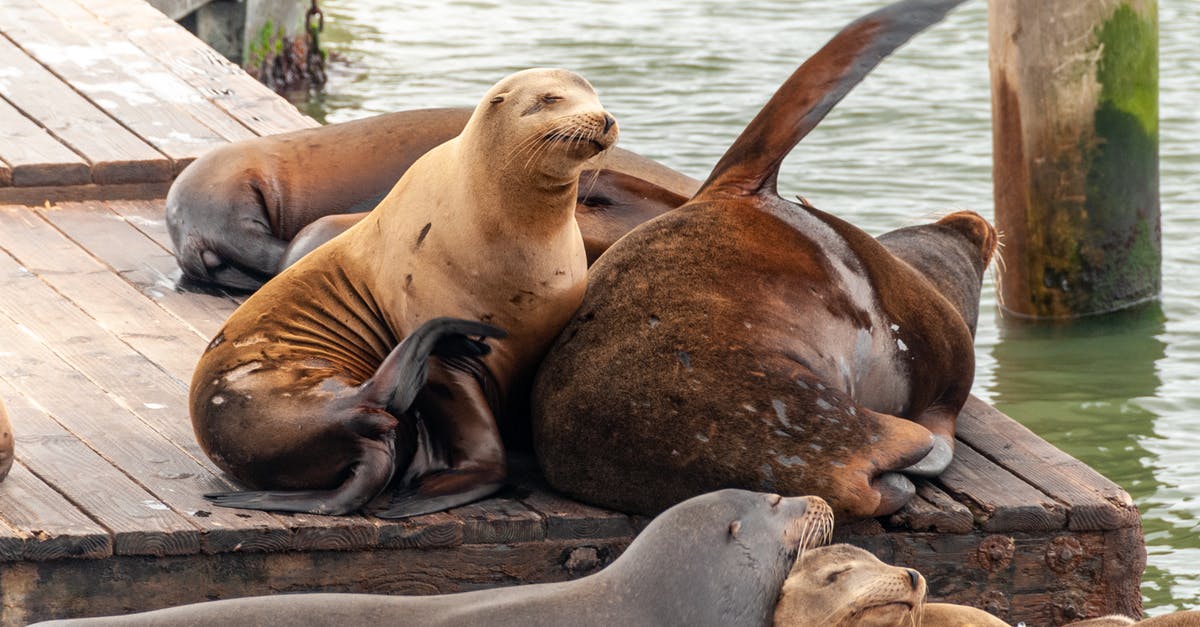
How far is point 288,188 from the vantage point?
571cm

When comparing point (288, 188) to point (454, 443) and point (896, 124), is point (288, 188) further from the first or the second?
point (896, 124)

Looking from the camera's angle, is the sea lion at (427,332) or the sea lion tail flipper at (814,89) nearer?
the sea lion at (427,332)

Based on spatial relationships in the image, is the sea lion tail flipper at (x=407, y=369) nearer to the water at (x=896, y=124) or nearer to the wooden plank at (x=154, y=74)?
the water at (x=896, y=124)

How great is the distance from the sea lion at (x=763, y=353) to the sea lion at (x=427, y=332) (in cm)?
16

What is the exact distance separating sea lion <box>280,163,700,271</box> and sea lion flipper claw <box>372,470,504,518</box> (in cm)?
103

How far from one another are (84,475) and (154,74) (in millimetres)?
3842

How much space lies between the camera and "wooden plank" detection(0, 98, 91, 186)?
21.1ft

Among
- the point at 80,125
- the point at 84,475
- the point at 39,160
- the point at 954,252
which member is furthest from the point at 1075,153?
the point at 84,475

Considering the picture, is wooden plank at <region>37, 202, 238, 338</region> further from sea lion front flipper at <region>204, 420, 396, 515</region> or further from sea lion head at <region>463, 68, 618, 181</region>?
sea lion head at <region>463, 68, 618, 181</region>

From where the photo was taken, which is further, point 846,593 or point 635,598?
point 846,593

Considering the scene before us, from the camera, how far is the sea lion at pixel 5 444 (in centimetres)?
393

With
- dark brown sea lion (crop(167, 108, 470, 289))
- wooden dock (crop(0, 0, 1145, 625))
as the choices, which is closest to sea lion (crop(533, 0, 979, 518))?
wooden dock (crop(0, 0, 1145, 625))

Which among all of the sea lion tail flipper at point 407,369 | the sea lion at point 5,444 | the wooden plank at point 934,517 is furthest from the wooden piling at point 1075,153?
the sea lion at point 5,444

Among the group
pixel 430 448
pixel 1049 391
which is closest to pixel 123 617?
pixel 430 448
